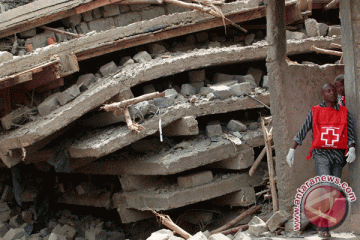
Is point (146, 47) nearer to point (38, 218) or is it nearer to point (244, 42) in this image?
point (244, 42)

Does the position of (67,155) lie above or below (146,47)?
below

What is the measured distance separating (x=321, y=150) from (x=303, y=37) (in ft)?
12.9

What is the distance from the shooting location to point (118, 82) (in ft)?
21.4

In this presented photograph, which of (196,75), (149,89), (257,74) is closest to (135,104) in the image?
(149,89)

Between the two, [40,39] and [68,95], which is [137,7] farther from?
[68,95]

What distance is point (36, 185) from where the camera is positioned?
28.3 feet

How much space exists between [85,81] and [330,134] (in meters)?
4.11

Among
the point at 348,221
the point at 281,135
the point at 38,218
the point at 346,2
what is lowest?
the point at 38,218

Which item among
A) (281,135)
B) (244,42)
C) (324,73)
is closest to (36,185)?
(244,42)

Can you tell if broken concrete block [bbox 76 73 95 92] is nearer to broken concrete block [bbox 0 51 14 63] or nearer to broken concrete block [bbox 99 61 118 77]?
broken concrete block [bbox 99 61 118 77]

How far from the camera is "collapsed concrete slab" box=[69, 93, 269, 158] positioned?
629 centimetres

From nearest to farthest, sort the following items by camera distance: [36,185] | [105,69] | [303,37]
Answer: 1. [105,69]
2. [303,37]
3. [36,185]

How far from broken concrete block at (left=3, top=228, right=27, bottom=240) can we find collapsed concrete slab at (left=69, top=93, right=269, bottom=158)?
1824 mm

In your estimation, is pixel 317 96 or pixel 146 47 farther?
pixel 146 47
